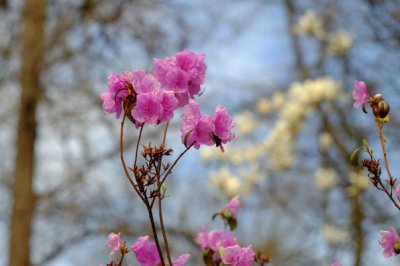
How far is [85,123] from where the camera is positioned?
647cm

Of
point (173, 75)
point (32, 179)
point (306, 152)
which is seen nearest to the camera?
point (173, 75)

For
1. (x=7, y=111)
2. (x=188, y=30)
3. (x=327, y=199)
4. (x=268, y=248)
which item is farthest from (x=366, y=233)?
(x=268, y=248)

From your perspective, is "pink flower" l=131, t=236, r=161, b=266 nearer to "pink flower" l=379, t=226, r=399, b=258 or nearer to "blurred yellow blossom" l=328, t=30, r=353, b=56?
"pink flower" l=379, t=226, r=399, b=258

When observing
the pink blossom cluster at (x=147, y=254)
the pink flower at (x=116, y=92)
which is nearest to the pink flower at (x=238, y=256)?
the pink blossom cluster at (x=147, y=254)

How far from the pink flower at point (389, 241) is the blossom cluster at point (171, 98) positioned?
1.22ft

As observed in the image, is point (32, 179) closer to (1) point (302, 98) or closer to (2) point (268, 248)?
(1) point (302, 98)

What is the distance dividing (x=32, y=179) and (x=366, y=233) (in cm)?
361

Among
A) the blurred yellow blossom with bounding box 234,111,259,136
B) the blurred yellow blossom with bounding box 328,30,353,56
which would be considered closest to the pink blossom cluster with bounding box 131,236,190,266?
the blurred yellow blossom with bounding box 328,30,353,56

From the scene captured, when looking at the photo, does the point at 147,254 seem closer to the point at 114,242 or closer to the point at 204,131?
the point at 114,242

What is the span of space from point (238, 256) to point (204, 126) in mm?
266

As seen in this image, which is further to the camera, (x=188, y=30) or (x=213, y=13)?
(x=213, y=13)

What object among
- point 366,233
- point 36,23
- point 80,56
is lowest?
point 366,233

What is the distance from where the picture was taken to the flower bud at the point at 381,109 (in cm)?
116

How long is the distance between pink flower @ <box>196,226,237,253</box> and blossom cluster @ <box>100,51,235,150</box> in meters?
0.30
